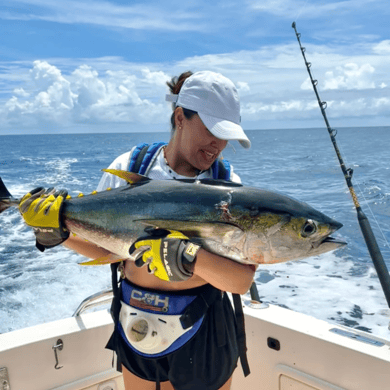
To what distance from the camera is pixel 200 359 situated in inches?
73.5

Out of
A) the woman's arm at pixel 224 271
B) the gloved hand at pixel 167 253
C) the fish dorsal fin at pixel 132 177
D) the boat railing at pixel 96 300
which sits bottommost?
the boat railing at pixel 96 300

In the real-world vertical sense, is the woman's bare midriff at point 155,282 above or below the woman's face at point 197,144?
below

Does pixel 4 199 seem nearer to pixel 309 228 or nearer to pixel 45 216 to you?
pixel 45 216

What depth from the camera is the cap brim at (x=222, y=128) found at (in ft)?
5.95

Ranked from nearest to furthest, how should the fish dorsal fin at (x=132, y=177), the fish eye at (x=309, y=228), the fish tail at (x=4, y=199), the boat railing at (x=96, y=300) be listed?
the fish eye at (x=309, y=228), the fish dorsal fin at (x=132, y=177), the fish tail at (x=4, y=199), the boat railing at (x=96, y=300)

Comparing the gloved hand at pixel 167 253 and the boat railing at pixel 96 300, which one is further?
the boat railing at pixel 96 300

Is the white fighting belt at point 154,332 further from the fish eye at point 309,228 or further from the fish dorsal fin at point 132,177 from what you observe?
the fish eye at point 309,228

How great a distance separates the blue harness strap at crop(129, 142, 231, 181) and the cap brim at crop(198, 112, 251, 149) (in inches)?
8.1

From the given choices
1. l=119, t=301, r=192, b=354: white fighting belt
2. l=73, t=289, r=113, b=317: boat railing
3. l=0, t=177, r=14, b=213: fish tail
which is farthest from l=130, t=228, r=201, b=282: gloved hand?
l=73, t=289, r=113, b=317: boat railing

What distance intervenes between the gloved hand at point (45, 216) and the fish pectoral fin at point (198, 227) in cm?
43

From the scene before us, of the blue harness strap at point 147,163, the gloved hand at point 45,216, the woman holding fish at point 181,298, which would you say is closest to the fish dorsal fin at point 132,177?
the woman holding fish at point 181,298

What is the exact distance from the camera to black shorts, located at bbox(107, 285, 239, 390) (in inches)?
72.3

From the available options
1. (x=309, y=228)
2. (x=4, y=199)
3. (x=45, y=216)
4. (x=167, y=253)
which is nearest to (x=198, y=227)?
(x=167, y=253)

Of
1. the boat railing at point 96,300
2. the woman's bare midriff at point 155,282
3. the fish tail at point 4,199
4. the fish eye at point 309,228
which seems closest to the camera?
the fish eye at point 309,228
